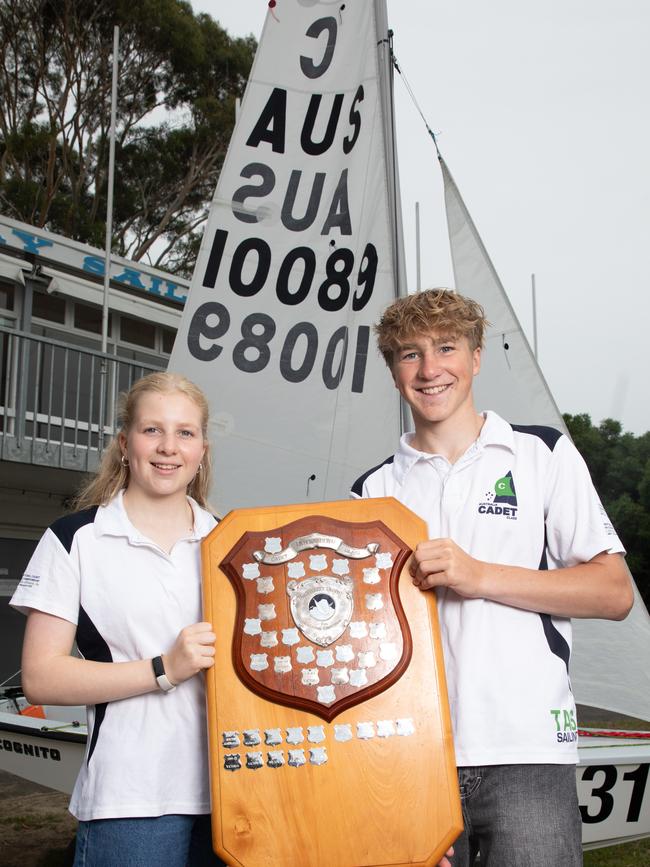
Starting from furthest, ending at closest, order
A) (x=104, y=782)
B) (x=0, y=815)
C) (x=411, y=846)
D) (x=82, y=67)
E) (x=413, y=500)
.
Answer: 1. (x=82, y=67)
2. (x=0, y=815)
3. (x=413, y=500)
4. (x=104, y=782)
5. (x=411, y=846)

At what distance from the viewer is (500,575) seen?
1.46 metres

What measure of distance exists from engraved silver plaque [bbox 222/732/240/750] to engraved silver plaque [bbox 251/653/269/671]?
0.35 feet

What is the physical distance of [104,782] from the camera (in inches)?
57.7

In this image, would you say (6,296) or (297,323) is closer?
(297,323)

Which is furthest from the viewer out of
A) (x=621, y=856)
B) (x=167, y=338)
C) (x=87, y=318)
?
(x=167, y=338)

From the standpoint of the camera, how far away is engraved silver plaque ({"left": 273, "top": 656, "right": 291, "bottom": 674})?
1.46 metres

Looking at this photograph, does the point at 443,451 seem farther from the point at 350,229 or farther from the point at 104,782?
the point at 350,229

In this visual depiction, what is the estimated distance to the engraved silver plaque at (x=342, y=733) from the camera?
1.42 m

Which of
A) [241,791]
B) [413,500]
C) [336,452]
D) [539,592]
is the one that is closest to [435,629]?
[539,592]

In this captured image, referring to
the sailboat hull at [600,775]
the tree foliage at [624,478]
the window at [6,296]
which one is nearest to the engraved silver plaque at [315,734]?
the sailboat hull at [600,775]

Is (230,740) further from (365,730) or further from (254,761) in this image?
(365,730)

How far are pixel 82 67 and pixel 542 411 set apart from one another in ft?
52.5

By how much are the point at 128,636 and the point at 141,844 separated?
0.33 meters

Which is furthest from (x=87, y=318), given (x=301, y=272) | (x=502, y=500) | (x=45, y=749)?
→ (x=502, y=500)
